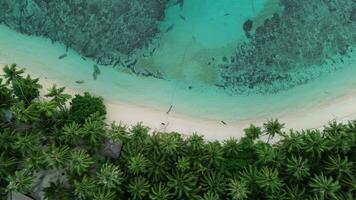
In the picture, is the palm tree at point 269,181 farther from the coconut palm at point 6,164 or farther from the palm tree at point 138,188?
the coconut palm at point 6,164

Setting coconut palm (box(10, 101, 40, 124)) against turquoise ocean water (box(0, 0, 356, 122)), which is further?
turquoise ocean water (box(0, 0, 356, 122))

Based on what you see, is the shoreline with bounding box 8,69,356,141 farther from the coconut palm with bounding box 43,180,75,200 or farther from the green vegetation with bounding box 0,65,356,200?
the coconut palm with bounding box 43,180,75,200

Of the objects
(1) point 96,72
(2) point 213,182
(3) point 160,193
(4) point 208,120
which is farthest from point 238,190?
(1) point 96,72

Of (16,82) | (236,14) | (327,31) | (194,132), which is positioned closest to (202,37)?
(236,14)

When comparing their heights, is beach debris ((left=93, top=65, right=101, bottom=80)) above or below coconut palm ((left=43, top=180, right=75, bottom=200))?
above

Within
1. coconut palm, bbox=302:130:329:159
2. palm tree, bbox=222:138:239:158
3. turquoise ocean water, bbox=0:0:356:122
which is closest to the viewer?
coconut palm, bbox=302:130:329:159

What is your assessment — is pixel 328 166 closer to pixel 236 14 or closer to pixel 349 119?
pixel 349 119

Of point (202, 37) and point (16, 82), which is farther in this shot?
point (202, 37)

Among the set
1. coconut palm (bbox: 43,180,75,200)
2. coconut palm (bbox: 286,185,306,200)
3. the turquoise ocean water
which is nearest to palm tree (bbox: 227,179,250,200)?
coconut palm (bbox: 286,185,306,200)
